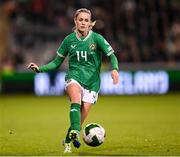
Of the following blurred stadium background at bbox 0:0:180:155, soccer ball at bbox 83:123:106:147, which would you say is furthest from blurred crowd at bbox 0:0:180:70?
soccer ball at bbox 83:123:106:147

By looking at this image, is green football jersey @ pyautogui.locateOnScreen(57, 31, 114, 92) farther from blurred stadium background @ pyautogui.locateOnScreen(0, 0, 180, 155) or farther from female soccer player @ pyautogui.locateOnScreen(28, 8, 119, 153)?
blurred stadium background @ pyautogui.locateOnScreen(0, 0, 180, 155)

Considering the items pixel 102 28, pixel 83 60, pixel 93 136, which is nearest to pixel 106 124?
pixel 83 60

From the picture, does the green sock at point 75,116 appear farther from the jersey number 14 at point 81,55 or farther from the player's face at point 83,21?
the player's face at point 83,21

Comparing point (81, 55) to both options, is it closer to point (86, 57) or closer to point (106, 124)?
point (86, 57)

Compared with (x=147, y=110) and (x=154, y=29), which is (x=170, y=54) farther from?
(x=147, y=110)

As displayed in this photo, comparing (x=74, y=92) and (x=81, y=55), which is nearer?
(x=74, y=92)

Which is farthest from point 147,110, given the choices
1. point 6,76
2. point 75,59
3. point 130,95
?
point 75,59

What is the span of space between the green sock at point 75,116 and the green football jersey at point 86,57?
Result: 0.42 meters

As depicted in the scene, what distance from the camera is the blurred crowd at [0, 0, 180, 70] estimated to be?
2442cm

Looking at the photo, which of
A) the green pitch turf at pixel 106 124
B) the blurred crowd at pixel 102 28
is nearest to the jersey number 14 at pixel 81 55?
the green pitch turf at pixel 106 124

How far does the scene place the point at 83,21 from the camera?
9.60 metres

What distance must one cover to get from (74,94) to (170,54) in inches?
599

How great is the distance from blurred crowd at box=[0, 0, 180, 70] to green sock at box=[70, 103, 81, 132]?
14.7 metres

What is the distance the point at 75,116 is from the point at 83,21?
4.38 feet
